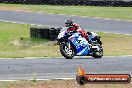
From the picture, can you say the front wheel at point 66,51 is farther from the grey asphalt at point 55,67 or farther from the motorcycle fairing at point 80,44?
the grey asphalt at point 55,67

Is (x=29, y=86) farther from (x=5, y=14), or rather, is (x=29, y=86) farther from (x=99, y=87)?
(x=5, y=14)

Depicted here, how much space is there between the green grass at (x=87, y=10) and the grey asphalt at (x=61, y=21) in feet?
6.39

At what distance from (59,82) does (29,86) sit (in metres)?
0.89

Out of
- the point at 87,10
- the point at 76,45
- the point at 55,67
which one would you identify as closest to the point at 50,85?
the point at 55,67

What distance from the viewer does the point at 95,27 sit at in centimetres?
3241

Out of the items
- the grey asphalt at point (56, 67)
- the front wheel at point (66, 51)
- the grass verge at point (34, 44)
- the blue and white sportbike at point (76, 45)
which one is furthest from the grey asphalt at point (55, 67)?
the grass verge at point (34, 44)

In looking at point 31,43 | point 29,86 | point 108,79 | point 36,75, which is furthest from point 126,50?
point 108,79

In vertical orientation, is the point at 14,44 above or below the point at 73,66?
below

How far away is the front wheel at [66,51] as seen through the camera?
17062 mm

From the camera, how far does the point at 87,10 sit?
136ft

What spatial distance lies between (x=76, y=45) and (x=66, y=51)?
0.47 m

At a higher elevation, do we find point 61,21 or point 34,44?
point 34,44

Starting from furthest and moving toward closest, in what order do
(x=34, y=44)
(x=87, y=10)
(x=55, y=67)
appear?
(x=87, y=10) < (x=34, y=44) < (x=55, y=67)

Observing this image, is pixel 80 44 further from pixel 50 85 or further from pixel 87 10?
pixel 87 10
